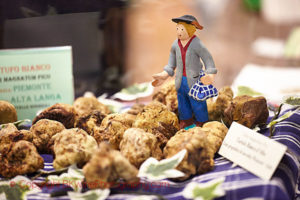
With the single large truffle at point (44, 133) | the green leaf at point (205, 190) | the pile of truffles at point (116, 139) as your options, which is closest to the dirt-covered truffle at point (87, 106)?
the pile of truffles at point (116, 139)

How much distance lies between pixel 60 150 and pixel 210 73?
0.45 m

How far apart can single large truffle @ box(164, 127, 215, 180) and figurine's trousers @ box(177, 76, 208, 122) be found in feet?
0.60

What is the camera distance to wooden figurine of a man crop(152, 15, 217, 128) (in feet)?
3.14

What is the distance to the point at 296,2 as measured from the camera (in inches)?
76.4

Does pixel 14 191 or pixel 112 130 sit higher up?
pixel 112 130

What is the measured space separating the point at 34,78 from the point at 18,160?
432 mm

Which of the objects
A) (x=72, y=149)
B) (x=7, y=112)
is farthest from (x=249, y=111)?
(x=7, y=112)

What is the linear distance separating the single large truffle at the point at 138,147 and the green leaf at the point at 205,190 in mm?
133

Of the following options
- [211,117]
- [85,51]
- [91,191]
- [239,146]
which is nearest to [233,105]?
[211,117]

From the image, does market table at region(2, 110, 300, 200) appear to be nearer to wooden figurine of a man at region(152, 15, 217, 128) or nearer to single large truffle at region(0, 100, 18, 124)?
wooden figurine of a man at region(152, 15, 217, 128)

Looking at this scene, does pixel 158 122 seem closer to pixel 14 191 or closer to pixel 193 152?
pixel 193 152

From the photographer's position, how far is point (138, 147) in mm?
850

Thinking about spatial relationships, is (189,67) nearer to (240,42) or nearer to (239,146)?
(239,146)

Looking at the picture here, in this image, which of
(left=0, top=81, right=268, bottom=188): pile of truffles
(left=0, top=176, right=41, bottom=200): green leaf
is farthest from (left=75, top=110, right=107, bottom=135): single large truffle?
(left=0, top=176, right=41, bottom=200): green leaf
